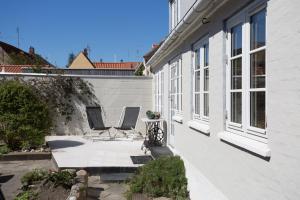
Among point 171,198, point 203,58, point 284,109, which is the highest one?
point 203,58

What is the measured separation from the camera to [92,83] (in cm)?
1650

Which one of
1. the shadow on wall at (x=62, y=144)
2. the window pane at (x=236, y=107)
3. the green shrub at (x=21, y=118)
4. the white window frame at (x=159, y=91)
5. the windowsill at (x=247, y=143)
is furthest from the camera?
the white window frame at (x=159, y=91)

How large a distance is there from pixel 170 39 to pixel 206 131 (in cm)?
349

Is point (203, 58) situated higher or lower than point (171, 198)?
higher

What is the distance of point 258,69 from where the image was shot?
4.14m

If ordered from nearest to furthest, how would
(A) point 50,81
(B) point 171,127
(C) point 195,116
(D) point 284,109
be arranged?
(D) point 284,109
(C) point 195,116
(B) point 171,127
(A) point 50,81

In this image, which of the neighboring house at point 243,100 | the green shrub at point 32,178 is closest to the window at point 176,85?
the neighboring house at point 243,100

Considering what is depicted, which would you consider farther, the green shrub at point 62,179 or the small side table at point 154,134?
the small side table at point 154,134

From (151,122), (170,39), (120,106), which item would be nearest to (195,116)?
(170,39)

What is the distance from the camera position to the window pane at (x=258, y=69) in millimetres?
4004

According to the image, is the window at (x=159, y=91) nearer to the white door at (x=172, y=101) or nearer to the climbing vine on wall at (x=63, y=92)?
the white door at (x=172, y=101)

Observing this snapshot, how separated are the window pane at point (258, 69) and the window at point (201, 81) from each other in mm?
2199

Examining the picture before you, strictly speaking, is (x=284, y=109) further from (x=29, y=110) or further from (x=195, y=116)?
(x=29, y=110)

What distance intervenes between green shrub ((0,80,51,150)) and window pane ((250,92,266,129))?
29.0ft
